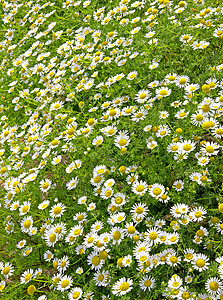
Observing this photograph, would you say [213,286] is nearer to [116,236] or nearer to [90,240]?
[116,236]

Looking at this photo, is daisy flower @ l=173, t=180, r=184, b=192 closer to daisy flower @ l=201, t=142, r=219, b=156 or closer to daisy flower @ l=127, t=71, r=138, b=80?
daisy flower @ l=201, t=142, r=219, b=156

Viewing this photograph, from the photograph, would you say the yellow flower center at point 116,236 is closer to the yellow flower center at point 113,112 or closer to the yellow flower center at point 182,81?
the yellow flower center at point 113,112

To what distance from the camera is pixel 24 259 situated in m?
3.13

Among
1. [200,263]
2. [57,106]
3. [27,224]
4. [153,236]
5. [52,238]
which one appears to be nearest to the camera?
[200,263]

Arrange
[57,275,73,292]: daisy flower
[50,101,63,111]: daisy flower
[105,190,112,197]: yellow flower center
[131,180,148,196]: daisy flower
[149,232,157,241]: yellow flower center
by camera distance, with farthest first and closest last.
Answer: [50,101,63,111]: daisy flower → [105,190,112,197]: yellow flower center → [131,180,148,196]: daisy flower → [57,275,73,292]: daisy flower → [149,232,157,241]: yellow flower center

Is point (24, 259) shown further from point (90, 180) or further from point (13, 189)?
point (90, 180)

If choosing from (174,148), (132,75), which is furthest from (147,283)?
(132,75)

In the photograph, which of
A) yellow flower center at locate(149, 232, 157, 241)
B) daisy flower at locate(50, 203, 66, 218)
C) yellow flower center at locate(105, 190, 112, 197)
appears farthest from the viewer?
daisy flower at locate(50, 203, 66, 218)

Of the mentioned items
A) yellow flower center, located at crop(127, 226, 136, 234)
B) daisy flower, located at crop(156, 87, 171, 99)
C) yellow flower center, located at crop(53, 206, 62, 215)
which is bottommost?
yellow flower center, located at crop(53, 206, 62, 215)

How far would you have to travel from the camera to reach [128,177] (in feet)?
9.23

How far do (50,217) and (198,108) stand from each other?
78.6 inches

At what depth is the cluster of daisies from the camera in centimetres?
229

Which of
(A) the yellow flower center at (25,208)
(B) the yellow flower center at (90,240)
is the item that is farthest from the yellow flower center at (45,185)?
(B) the yellow flower center at (90,240)

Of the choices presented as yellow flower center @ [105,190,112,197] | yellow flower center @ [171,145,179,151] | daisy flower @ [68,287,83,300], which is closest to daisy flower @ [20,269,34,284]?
daisy flower @ [68,287,83,300]
